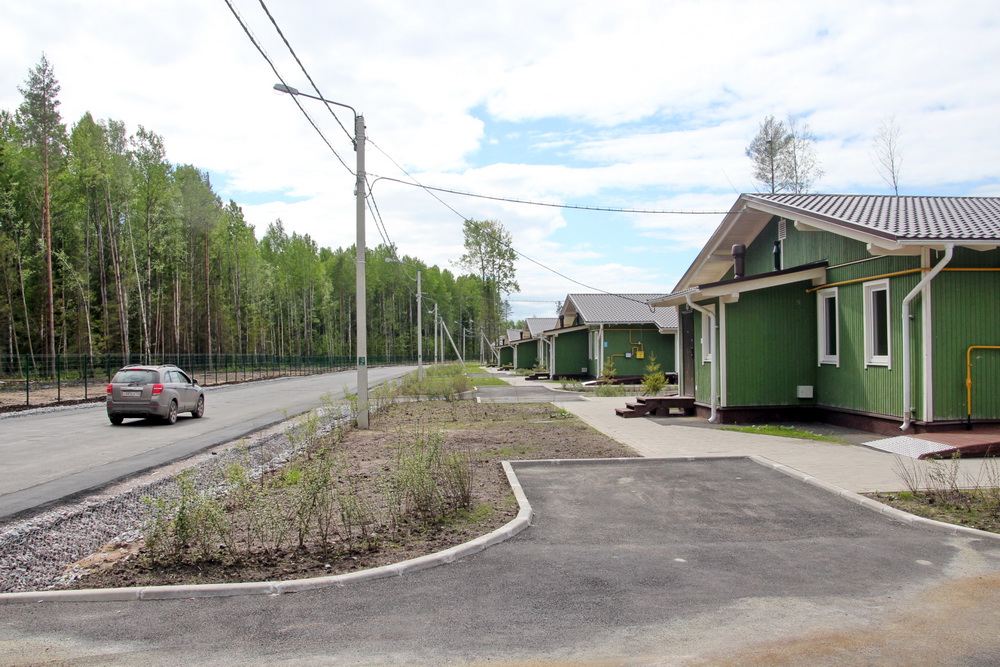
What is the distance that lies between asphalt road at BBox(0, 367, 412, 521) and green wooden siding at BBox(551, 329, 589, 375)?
Result: 18.7 meters

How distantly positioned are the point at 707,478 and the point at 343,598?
223 inches

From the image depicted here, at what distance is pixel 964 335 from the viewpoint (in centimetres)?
1152

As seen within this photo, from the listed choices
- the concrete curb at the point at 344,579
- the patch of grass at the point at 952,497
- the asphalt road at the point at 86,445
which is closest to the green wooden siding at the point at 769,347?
the patch of grass at the point at 952,497

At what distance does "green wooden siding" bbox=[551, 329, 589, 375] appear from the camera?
38.9m

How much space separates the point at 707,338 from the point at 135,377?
1439 centimetres

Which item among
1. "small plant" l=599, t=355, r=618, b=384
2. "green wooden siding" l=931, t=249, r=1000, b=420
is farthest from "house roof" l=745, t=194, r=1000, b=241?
"small plant" l=599, t=355, r=618, b=384

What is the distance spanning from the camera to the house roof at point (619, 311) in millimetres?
34531

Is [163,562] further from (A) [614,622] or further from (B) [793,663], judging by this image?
(B) [793,663]

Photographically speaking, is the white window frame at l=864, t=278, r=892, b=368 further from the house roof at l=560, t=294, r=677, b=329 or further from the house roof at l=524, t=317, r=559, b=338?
the house roof at l=524, t=317, r=559, b=338

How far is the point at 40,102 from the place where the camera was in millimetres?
38781

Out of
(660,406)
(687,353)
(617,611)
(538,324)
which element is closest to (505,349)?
(538,324)

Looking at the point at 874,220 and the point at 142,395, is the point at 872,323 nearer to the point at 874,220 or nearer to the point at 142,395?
the point at 874,220

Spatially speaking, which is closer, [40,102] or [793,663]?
[793,663]

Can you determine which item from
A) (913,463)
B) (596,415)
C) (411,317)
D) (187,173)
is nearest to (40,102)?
(187,173)
